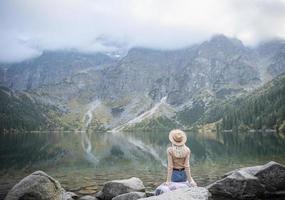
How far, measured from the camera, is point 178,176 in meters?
18.8

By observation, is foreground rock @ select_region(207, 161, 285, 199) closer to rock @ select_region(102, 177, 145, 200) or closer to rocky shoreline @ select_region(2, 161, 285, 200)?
rocky shoreline @ select_region(2, 161, 285, 200)

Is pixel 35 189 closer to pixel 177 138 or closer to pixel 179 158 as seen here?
pixel 179 158

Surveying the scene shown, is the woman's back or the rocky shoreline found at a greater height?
the woman's back

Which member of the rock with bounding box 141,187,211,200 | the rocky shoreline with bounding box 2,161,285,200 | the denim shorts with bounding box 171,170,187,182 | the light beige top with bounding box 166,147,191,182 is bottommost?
the rocky shoreline with bounding box 2,161,285,200

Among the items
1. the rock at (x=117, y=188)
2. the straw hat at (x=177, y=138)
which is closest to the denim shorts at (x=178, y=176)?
the straw hat at (x=177, y=138)

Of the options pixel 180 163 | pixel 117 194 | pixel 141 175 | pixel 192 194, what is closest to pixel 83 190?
pixel 117 194

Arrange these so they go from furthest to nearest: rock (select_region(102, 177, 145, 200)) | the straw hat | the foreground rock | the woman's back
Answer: rock (select_region(102, 177, 145, 200)) → the foreground rock → the woman's back → the straw hat

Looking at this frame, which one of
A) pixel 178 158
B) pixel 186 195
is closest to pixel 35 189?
pixel 178 158

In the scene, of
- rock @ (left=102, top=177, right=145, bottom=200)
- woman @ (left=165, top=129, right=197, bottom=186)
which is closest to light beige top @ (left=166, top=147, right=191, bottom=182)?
woman @ (left=165, top=129, right=197, bottom=186)

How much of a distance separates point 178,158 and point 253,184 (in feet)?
46.9

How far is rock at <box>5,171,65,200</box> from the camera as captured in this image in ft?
86.1

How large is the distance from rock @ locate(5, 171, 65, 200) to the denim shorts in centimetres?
1133

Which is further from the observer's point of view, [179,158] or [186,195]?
[179,158]

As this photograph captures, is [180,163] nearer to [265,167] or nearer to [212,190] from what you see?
[212,190]
